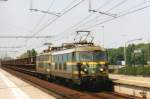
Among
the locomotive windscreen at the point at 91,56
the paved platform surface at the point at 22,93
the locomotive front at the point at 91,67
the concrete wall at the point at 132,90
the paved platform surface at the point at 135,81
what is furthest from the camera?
the paved platform surface at the point at 135,81

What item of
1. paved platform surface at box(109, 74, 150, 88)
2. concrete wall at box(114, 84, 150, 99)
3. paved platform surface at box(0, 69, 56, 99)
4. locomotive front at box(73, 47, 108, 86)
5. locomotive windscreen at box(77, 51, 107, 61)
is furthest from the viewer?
paved platform surface at box(109, 74, 150, 88)

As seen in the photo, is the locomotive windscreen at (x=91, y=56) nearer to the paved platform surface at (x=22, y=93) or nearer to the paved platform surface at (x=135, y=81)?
the paved platform surface at (x=135, y=81)

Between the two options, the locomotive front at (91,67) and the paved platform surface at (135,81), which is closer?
the locomotive front at (91,67)

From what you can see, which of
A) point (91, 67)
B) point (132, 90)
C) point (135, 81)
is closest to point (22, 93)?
point (91, 67)

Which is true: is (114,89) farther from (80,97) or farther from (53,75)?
(53,75)

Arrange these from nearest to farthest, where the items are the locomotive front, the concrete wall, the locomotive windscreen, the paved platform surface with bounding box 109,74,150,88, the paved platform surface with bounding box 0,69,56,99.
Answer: the concrete wall, the paved platform surface with bounding box 0,69,56,99, the locomotive front, the locomotive windscreen, the paved platform surface with bounding box 109,74,150,88

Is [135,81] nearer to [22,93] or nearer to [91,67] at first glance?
[91,67]

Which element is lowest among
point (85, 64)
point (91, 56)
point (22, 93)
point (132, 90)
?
point (22, 93)

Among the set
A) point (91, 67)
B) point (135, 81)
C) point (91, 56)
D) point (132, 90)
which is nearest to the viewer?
point (132, 90)

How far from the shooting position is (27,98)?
22.3 metres

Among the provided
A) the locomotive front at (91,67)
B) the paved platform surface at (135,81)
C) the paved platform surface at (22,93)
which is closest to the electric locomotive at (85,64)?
the locomotive front at (91,67)

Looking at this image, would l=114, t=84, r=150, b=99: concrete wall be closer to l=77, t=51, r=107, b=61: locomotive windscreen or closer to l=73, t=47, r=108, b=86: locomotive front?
l=73, t=47, r=108, b=86: locomotive front

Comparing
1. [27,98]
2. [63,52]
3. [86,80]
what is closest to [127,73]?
[63,52]

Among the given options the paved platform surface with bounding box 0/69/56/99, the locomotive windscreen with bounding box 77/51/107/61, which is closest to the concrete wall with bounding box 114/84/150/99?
the locomotive windscreen with bounding box 77/51/107/61
